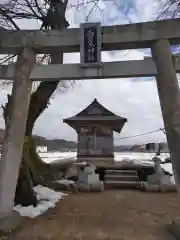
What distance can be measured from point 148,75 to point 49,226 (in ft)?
12.9

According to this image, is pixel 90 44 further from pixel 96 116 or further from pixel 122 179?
pixel 96 116

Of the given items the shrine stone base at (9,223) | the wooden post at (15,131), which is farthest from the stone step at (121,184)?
the wooden post at (15,131)

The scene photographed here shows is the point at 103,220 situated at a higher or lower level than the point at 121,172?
lower

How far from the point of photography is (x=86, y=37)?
6.32 meters

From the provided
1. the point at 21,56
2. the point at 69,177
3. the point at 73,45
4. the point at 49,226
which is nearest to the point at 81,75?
the point at 73,45

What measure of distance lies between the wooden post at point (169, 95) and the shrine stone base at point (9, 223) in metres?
3.30

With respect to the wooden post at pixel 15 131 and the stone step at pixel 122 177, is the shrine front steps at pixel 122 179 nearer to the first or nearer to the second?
the stone step at pixel 122 177

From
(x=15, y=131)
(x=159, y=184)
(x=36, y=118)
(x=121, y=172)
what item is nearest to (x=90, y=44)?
(x=15, y=131)

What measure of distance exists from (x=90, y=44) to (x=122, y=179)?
835 centimetres

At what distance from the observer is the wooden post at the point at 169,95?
5.26 meters

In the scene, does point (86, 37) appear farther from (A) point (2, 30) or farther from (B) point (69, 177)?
(B) point (69, 177)

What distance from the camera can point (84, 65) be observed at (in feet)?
20.4

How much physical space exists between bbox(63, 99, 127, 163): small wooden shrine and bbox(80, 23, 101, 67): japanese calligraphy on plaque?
10.9 metres

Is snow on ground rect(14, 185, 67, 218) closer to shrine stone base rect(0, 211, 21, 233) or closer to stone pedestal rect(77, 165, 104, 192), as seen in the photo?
shrine stone base rect(0, 211, 21, 233)
